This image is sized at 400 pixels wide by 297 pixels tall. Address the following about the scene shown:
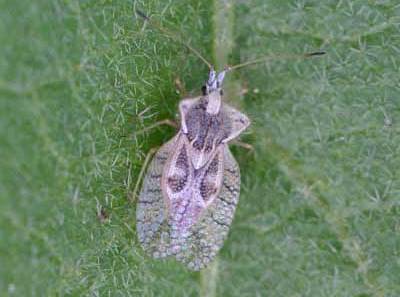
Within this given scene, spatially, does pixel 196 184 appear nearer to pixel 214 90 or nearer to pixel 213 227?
pixel 213 227

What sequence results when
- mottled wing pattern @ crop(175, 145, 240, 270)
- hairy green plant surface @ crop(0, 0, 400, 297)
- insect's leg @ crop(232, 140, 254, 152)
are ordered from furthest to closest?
insect's leg @ crop(232, 140, 254, 152)
mottled wing pattern @ crop(175, 145, 240, 270)
hairy green plant surface @ crop(0, 0, 400, 297)

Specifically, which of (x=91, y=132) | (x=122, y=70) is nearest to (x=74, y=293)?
(x=91, y=132)

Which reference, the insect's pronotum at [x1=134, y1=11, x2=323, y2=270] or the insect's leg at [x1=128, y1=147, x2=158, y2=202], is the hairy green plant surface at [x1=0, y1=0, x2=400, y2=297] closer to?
the insect's leg at [x1=128, y1=147, x2=158, y2=202]

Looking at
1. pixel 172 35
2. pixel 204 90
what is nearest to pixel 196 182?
pixel 204 90

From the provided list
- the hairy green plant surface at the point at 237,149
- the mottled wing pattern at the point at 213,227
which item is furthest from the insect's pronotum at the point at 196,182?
the hairy green plant surface at the point at 237,149

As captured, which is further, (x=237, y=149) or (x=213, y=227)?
(x=237, y=149)

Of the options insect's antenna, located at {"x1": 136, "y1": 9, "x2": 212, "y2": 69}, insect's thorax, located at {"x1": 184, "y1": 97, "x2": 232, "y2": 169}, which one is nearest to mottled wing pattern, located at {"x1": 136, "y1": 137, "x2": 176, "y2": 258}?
insect's thorax, located at {"x1": 184, "y1": 97, "x2": 232, "y2": 169}
